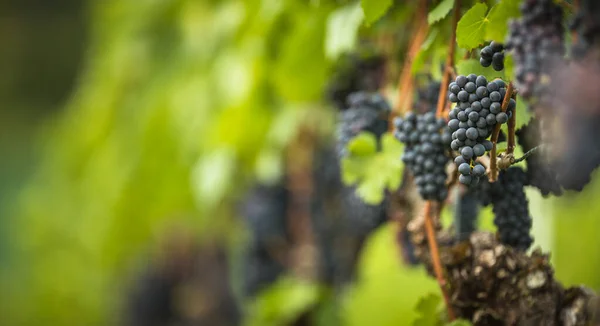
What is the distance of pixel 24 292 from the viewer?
392cm

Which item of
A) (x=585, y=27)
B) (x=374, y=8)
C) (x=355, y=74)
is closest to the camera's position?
(x=585, y=27)

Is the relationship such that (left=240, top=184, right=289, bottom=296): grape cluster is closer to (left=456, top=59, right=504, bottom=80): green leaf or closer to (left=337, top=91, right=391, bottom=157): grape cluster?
(left=337, top=91, right=391, bottom=157): grape cluster

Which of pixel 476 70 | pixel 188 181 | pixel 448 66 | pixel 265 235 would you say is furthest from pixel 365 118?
pixel 188 181

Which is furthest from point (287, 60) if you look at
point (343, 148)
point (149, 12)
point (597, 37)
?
point (149, 12)

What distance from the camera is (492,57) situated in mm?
750

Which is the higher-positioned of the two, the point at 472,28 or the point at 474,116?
the point at 472,28

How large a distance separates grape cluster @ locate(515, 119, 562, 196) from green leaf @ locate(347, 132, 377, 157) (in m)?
0.23

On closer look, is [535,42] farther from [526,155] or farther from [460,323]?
[460,323]

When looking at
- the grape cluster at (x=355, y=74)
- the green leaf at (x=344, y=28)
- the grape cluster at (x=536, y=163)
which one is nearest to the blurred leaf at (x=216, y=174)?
the grape cluster at (x=355, y=74)

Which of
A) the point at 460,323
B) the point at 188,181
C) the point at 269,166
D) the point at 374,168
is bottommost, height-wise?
the point at 460,323

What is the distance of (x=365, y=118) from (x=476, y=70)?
11.6 inches

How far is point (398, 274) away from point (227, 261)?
3.72 ft

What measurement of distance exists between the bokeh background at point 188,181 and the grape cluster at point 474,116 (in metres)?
0.22

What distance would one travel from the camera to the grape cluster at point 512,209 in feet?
2.67
